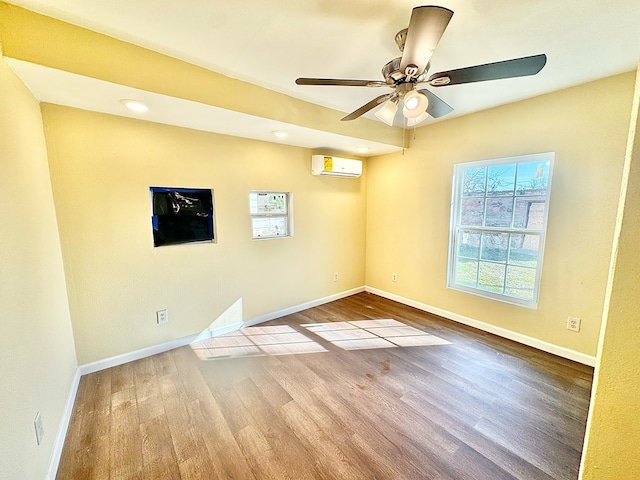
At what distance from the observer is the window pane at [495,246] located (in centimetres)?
280

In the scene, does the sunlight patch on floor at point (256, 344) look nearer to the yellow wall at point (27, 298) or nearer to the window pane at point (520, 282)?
the yellow wall at point (27, 298)

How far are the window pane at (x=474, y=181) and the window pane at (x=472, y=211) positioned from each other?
3.2 inches

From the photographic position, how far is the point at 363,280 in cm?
447

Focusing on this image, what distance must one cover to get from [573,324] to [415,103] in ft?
8.29

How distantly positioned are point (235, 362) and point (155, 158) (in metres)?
2.06

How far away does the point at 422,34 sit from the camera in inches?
45.9

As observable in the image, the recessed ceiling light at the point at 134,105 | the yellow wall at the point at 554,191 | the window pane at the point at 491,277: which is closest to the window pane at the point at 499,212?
the yellow wall at the point at 554,191

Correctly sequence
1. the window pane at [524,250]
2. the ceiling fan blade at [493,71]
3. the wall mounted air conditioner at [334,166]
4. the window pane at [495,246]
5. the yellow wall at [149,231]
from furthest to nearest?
1. the wall mounted air conditioner at [334,166]
2. the window pane at [495,246]
3. the window pane at [524,250]
4. the yellow wall at [149,231]
5. the ceiling fan blade at [493,71]

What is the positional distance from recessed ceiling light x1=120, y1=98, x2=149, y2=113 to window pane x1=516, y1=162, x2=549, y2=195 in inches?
138

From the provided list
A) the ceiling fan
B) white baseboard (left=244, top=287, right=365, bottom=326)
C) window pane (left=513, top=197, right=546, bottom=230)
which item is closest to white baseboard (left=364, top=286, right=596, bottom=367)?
white baseboard (left=244, top=287, right=365, bottom=326)

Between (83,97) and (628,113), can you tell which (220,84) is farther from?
(628,113)

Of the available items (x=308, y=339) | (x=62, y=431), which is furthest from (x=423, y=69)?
(x=62, y=431)

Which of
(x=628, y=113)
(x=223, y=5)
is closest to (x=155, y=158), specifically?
Result: (x=223, y=5)

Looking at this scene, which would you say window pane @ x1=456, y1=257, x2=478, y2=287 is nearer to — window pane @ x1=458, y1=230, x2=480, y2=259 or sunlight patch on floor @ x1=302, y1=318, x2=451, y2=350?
window pane @ x1=458, y1=230, x2=480, y2=259
